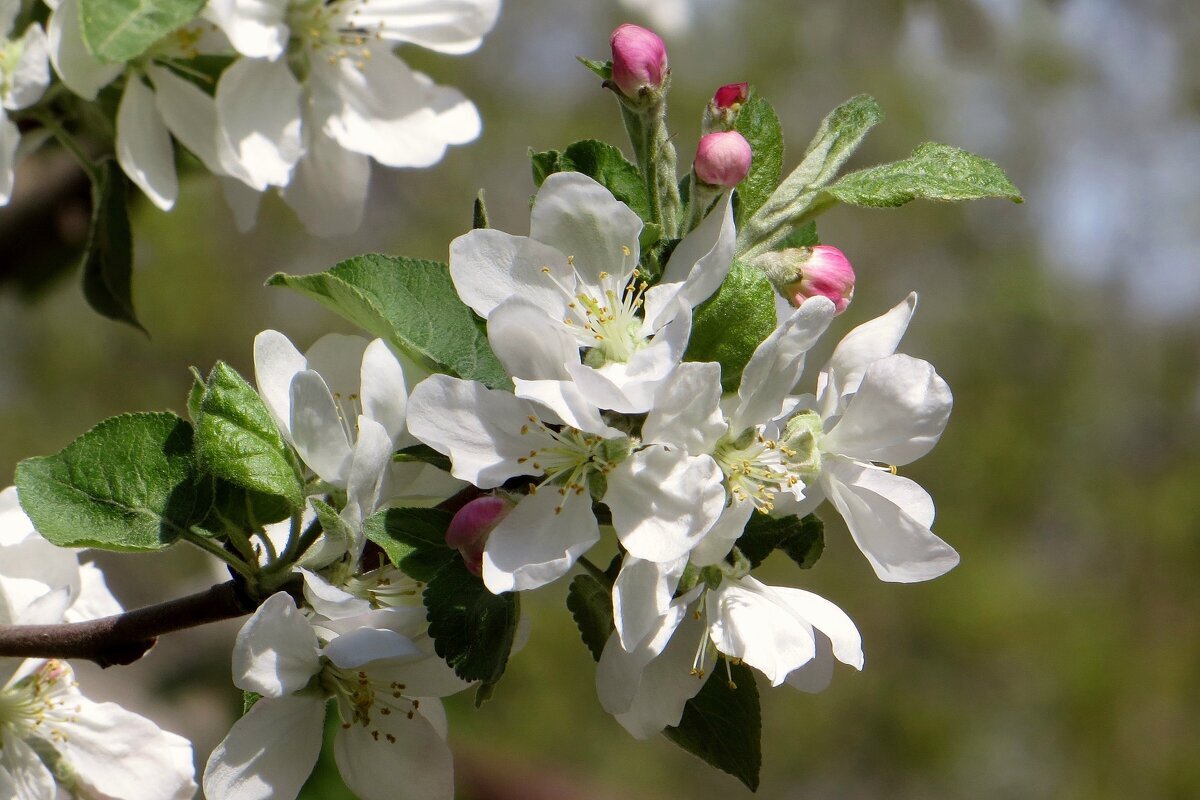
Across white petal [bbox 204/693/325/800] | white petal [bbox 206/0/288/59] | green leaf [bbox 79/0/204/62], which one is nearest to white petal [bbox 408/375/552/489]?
white petal [bbox 204/693/325/800]

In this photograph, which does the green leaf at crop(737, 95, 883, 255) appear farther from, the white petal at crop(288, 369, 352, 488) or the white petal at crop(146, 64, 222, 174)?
the white petal at crop(146, 64, 222, 174)

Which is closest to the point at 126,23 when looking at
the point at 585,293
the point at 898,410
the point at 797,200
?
the point at 585,293

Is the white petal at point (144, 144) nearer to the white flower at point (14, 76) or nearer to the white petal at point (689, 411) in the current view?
the white flower at point (14, 76)

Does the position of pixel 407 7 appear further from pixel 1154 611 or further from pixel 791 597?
pixel 1154 611

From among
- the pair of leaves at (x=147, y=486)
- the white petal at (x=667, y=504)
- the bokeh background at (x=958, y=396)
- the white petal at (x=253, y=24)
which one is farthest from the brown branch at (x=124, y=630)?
the bokeh background at (x=958, y=396)

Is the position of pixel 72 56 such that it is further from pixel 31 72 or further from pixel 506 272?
pixel 506 272

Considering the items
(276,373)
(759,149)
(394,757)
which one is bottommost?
(394,757)
